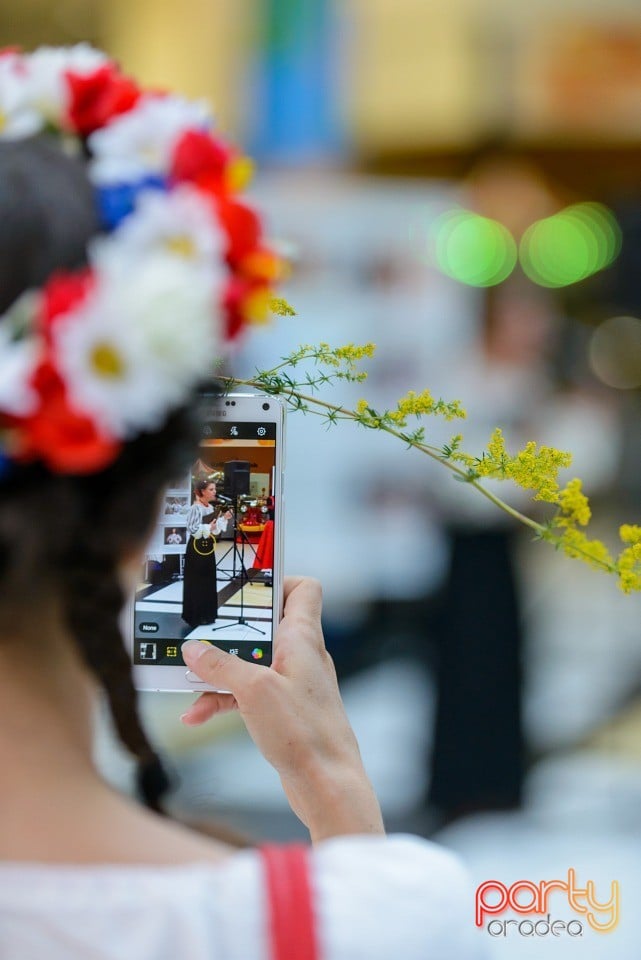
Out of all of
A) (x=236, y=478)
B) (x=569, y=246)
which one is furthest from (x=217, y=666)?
(x=569, y=246)

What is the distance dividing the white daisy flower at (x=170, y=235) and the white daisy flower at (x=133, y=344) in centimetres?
1

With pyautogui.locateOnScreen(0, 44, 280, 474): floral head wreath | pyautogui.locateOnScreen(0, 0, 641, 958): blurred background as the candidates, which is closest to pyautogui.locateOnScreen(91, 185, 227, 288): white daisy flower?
pyautogui.locateOnScreen(0, 44, 280, 474): floral head wreath

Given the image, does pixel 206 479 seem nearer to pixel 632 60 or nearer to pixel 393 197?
pixel 393 197

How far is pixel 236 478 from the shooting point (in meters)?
0.95

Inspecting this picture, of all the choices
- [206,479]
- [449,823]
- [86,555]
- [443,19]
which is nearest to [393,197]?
[443,19]

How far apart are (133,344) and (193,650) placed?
0.43 m

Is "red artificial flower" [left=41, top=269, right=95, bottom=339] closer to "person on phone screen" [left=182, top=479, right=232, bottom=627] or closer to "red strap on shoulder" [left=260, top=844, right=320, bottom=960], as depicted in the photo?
"red strap on shoulder" [left=260, top=844, right=320, bottom=960]

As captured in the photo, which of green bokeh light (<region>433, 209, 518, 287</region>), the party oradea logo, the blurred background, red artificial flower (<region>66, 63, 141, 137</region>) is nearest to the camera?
red artificial flower (<region>66, 63, 141, 137</region>)

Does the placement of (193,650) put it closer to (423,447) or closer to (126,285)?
(423,447)

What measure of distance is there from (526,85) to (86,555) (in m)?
3.09

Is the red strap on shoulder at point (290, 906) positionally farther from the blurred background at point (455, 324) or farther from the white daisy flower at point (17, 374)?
the blurred background at point (455, 324)

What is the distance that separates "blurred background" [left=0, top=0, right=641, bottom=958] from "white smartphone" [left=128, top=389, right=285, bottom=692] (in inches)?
65.7

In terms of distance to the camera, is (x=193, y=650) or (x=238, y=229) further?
(x=193, y=650)

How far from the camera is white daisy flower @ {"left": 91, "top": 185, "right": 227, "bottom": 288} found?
53 centimetres
